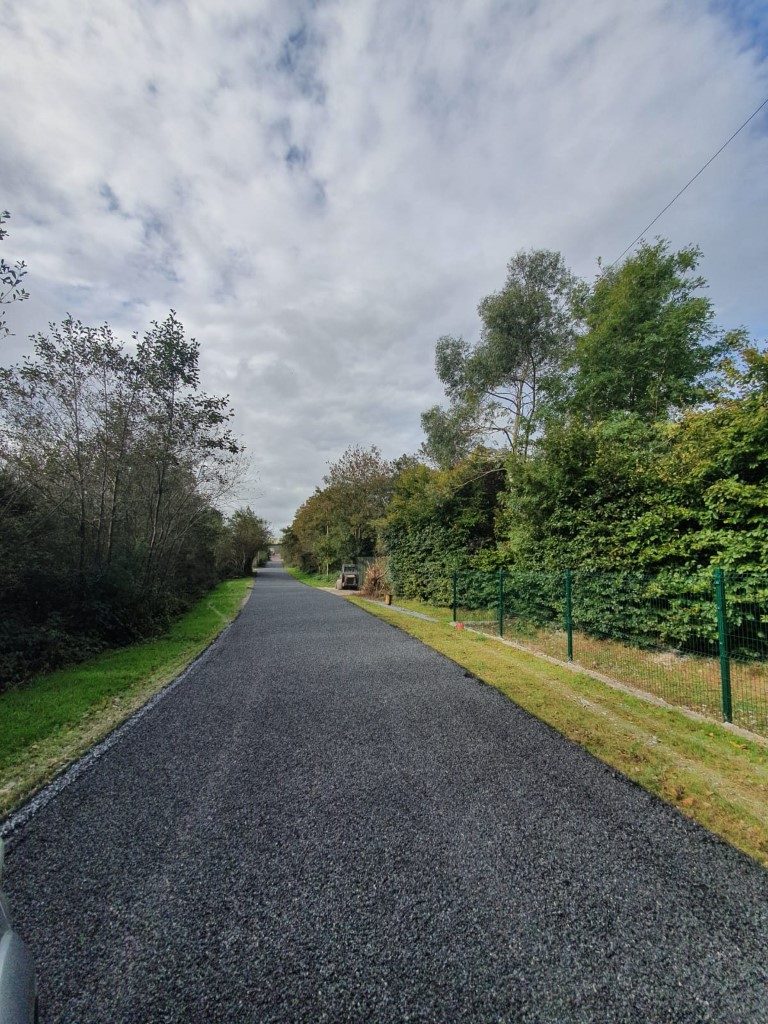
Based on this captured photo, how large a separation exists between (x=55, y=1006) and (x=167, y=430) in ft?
33.2

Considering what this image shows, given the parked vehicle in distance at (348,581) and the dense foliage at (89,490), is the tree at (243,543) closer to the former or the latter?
the parked vehicle in distance at (348,581)

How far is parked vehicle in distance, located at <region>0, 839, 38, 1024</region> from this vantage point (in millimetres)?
972

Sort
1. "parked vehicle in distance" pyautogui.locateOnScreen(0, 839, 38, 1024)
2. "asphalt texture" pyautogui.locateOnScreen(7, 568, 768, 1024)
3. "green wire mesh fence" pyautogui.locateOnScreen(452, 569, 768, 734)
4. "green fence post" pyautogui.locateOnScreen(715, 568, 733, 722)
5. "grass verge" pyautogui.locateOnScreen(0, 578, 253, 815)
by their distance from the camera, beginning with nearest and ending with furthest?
1. "parked vehicle in distance" pyautogui.locateOnScreen(0, 839, 38, 1024)
2. "asphalt texture" pyautogui.locateOnScreen(7, 568, 768, 1024)
3. "grass verge" pyautogui.locateOnScreen(0, 578, 253, 815)
4. "green fence post" pyautogui.locateOnScreen(715, 568, 733, 722)
5. "green wire mesh fence" pyautogui.locateOnScreen(452, 569, 768, 734)

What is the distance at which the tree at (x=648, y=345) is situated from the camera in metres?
12.7

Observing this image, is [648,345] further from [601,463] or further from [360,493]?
[360,493]

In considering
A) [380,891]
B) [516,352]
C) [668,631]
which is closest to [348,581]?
[516,352]

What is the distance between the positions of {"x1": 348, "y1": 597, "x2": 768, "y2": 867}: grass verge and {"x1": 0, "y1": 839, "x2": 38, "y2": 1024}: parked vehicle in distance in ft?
10.2

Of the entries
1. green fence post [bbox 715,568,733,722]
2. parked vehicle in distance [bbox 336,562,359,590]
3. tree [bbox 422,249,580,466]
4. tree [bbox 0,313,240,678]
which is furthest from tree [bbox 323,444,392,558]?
green fence post [bbox 715,568,733,722]

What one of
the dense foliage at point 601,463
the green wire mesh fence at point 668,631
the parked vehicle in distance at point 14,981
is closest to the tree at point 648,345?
the dense foliage at point 601,463

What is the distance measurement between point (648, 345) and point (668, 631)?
1022 centimetres

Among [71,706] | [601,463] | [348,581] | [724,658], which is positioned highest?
[601,463]

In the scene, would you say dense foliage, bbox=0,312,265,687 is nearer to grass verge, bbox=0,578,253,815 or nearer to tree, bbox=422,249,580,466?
grass verge, bbox=0,578,253,815

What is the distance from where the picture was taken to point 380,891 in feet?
6.59

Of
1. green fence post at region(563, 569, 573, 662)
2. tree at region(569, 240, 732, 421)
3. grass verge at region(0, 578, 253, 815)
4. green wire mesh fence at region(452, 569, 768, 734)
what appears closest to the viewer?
grass verge at region(0, 578, 253, 815)
